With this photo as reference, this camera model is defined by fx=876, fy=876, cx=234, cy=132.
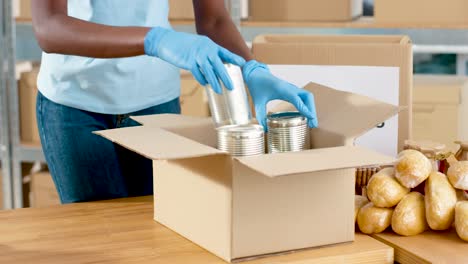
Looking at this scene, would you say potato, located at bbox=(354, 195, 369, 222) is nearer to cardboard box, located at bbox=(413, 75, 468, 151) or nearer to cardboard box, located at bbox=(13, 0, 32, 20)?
cardboard box, located at bbox=(413, 75, 468, 151)

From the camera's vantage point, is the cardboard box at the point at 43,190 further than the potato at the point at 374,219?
Yes

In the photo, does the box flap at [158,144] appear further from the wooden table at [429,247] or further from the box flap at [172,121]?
the wooden table at [429,247]

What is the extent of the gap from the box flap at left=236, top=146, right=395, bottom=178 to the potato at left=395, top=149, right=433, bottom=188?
0.15m

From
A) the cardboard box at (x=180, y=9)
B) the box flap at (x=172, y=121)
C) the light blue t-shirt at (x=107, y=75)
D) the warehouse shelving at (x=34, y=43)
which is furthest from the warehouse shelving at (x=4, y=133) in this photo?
the box flap at (x=172, y=121)

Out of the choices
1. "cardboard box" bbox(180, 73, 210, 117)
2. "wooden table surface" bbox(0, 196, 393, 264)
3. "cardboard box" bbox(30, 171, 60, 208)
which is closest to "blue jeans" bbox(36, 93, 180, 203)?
"wooden table surface" bbox(0, 196, 393, 264)

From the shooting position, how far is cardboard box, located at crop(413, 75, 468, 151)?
249 cm

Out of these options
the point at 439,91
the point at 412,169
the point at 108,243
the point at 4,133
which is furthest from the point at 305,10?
the point at 108,243

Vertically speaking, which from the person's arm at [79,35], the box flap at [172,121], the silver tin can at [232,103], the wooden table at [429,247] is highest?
the person's arm at [79,35]

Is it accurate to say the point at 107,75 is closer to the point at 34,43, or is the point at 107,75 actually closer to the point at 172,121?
the point at 172,121

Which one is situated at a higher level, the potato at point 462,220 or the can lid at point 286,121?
the can lid at point 286,121

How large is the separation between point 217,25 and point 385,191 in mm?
634

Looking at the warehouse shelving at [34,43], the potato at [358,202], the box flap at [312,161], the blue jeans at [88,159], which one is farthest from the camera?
the warehouse shelving at [34,43]

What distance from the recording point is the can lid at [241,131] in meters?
1.29

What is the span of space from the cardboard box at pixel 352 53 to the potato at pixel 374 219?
0.36m
